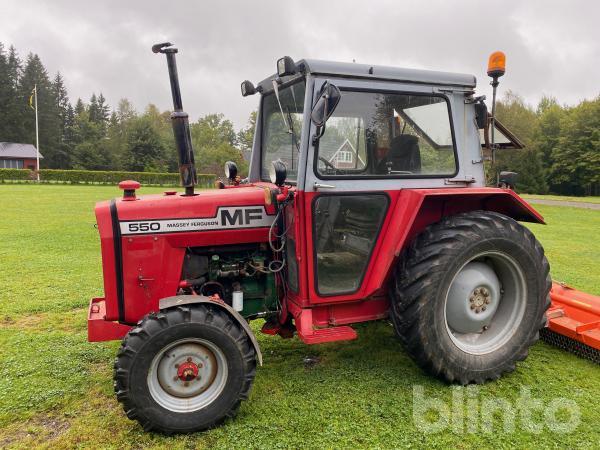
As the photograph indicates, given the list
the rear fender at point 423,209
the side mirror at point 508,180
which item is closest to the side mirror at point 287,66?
the rear fender at point 423,209

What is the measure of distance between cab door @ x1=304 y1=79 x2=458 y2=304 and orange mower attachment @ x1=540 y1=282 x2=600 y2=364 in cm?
174

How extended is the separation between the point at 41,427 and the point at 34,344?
147 cm

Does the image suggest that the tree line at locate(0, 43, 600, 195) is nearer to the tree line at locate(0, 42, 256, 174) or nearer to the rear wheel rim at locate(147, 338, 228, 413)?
the tree line at locate(0, 42, 256, 174)

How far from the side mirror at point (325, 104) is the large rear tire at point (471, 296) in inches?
46.3

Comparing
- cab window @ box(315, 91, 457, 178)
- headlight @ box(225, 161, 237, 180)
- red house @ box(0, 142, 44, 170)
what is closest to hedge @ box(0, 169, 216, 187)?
red house @ box(0, 142, 44, 170)

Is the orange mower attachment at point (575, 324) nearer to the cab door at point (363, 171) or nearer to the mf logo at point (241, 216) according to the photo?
the cab door at point (363, 171)

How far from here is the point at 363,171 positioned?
3334mm

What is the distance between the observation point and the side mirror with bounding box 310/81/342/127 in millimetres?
2754

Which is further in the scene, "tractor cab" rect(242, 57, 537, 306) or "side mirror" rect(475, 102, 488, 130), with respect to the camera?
"side mirror" rect(475, 102, 488, 130)

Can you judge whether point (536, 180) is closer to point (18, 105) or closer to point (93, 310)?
point (93, 310)

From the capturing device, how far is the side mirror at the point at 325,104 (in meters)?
2.75

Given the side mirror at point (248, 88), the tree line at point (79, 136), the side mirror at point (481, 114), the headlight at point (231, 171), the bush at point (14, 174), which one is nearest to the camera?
the side mirror at point (481, 114)

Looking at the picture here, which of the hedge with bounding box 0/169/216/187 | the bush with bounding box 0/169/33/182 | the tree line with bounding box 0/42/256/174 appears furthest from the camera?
the tree line with bounding box 0/42/256/174

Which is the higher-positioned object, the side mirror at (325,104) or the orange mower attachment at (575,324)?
the side mirror at (325,104)
